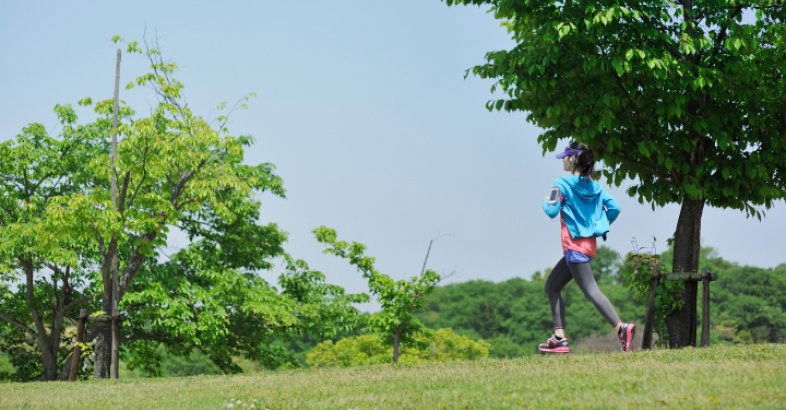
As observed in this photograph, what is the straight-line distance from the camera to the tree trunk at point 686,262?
1712 cm

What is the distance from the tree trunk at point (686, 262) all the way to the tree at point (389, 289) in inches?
567

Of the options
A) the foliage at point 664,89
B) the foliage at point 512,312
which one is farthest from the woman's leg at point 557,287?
the foliage at point 512,312

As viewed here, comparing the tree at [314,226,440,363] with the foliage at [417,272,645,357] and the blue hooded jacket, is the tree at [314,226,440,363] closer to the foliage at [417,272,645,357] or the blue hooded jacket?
the blue hooded jacket

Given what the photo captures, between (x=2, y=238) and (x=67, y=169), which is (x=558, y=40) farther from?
(x=67, y=169)

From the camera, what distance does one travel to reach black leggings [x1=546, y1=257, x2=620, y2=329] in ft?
40.4

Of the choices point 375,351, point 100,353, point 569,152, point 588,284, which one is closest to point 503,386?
point 588,284

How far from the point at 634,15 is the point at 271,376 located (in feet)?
28.2

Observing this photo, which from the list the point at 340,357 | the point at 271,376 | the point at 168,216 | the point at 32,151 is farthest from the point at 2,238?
the point at 340,357

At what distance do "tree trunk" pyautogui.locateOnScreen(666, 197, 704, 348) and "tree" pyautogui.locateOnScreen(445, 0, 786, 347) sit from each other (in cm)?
3

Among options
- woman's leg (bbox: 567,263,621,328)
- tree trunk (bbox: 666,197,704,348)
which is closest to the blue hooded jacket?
woman's leg (bbox: 567,263,621,328)

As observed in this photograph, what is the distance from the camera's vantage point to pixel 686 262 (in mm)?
17359

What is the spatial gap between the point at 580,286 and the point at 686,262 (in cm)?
582

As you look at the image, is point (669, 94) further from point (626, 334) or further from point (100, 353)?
point (100, 353)

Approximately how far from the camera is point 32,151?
3108cm
